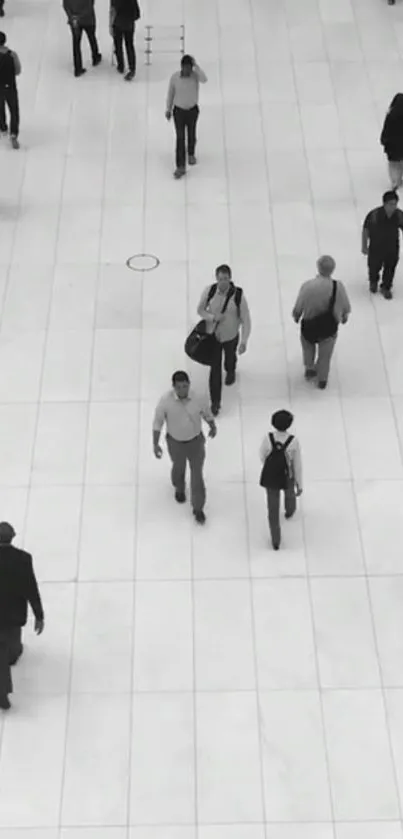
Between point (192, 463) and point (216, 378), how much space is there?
1.40 m

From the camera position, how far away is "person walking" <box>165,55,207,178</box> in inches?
516

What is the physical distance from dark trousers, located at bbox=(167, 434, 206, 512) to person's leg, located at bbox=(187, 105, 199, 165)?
5434 millimetres

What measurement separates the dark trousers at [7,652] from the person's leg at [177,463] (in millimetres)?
1884

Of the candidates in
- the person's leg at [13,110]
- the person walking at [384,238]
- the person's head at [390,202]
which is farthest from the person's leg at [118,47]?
the person's head at [390,202]

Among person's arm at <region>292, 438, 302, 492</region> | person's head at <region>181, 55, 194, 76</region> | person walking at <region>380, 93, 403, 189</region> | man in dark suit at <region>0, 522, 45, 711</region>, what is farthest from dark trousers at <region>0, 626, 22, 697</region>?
person walking at <region>380, 93, 403, 189</region>

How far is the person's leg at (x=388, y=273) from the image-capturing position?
38.3 ft

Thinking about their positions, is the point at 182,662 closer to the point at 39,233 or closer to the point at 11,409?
the point at 11,409

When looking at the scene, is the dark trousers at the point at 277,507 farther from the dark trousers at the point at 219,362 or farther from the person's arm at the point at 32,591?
the person's arm at the point at 32,591

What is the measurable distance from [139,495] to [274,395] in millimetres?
1816

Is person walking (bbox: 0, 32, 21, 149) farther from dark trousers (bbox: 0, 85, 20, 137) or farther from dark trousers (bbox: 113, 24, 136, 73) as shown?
dark trousers (bbox: 113, 24, 136, 73)

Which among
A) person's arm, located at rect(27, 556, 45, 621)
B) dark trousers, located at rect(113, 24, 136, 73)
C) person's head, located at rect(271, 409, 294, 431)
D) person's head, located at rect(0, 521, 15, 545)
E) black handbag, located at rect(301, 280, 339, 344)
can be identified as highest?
person's head, located at rect(0, 521, 15, 545)

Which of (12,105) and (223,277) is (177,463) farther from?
(12,105)

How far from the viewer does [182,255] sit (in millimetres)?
12594

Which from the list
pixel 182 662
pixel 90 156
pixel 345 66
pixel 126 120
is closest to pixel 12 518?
pixel 182 662
